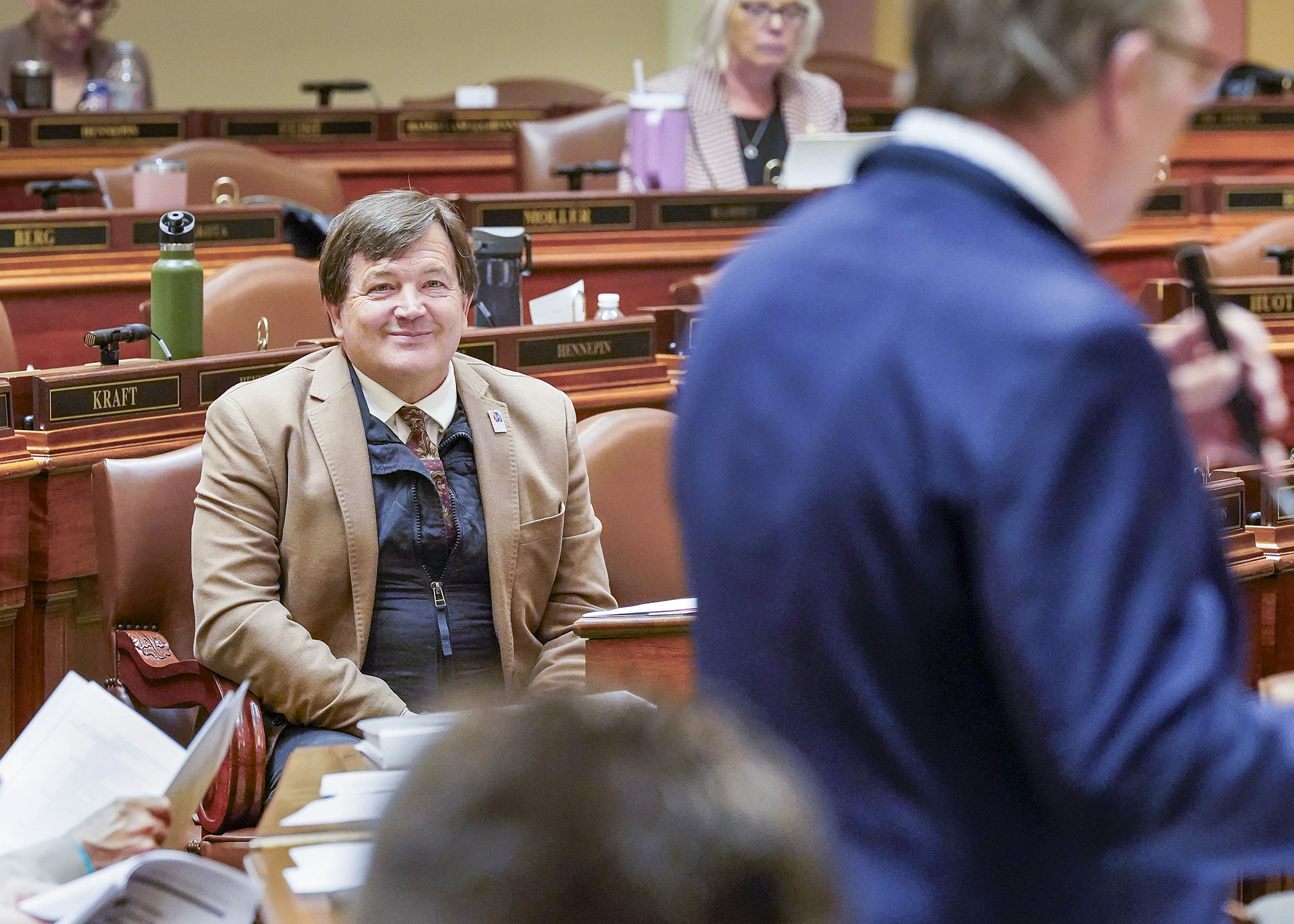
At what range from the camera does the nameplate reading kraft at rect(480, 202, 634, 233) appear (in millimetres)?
4102

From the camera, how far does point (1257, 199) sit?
4824mm

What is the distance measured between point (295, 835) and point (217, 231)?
9.11 ft

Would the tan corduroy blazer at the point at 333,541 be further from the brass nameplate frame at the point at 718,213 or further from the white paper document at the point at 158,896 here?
the brass nameplate frame at the point at 718,213

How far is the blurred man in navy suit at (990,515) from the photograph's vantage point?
2.86ft

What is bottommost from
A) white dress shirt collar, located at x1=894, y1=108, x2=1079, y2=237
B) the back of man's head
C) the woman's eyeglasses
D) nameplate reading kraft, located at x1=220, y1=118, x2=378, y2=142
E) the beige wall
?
white dress shirt collar, located at x1=894, y1=108, x2=1079, y2=237

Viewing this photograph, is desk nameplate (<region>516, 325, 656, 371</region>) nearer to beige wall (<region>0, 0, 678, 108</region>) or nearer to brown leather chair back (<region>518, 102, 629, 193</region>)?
brown leather chair back (<region>518, 102, 629, 193</region>)

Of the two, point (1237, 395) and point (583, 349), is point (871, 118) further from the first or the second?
point (1237, 395)

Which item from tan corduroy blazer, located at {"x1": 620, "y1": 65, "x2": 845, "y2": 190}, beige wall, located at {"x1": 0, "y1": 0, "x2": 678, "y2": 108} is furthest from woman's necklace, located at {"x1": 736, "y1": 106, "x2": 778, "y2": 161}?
beige wall, located at {"x1": 0, "y1": 0, "x2": 678, "y2": 108}

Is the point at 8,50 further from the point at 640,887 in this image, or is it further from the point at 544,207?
the point at 640,887

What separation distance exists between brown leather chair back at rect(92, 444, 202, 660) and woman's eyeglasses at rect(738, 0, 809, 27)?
2763mm

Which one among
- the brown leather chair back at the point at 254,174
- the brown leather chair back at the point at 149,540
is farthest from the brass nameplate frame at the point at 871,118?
the brown leather chair back at the point at 149,540

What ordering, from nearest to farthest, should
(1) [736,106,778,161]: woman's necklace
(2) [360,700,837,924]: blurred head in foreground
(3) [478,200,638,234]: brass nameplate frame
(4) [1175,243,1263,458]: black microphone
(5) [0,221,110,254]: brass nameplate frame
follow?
1. (2) [360,700,837,924]: blurred head in foreground
2. (4) [1175,243,1263,458]: black microphone
3. (5) [0,221,110,254]: brass nameplate frame
4. (3) [478,200,638,234]: brass nameplate frame
5. (1) [736,106,778,161]: woman's necklace

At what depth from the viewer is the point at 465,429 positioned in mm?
2379

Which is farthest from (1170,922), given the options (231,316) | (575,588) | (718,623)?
(231,316)
